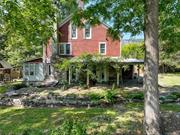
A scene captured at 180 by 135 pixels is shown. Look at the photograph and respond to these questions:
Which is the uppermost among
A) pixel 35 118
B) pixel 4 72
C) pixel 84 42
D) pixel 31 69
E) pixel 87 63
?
pixel 84 42

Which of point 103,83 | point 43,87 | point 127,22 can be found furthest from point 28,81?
point 127,22

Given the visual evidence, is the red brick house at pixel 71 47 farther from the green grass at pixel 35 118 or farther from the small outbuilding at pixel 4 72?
the green grass at pixel 35 118

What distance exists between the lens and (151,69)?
1004 centimetres

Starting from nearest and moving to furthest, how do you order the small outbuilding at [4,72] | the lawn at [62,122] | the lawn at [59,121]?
the lawn at [62,122], the lawn at [59,121], the small outbuilding at [4,72]

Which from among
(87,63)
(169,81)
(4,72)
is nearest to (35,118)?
(87,63)

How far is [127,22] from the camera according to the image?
45.0 feet

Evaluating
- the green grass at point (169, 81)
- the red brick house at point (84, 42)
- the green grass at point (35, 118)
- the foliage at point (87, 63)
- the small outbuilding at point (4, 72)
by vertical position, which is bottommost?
the green grass at point (35, 118)

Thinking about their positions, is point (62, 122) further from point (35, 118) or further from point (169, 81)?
point (169, 81)

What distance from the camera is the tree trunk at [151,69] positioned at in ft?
32.8

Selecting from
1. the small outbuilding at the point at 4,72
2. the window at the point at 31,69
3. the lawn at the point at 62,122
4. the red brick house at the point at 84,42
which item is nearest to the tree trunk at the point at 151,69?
the lawn at the point at 62,122

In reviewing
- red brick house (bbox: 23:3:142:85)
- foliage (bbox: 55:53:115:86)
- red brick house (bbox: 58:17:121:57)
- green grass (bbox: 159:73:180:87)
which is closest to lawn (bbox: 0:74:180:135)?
foliage (bbox: 55:53:115:86)

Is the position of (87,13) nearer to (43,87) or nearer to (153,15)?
(153,15)

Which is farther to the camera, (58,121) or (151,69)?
(58,121)

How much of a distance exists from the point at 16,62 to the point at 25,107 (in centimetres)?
3060
